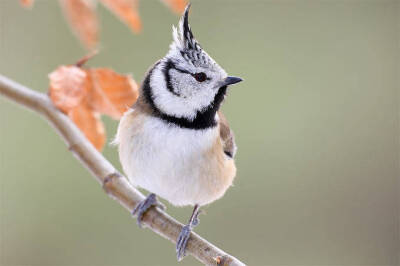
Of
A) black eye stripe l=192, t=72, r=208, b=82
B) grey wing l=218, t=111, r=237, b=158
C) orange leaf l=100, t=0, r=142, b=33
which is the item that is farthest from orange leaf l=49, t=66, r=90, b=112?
grey wing l=218, t=111, r=237, b=158

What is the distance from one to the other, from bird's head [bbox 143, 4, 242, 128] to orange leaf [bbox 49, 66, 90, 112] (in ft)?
0.70

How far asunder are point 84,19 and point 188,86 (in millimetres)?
317

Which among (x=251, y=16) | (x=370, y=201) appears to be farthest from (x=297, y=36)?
(x=370, y=201)

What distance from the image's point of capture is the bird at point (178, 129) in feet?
4.57

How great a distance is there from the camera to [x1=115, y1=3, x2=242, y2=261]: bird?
1393 millimetres

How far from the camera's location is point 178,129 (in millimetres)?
1404

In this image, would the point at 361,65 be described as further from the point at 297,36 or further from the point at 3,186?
the point at 3,186

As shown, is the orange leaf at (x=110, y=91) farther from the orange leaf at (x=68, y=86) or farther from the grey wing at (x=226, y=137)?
the grey wing at (x=226, y=137)

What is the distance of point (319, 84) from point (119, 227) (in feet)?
4.80

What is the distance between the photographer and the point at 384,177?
3234 mm

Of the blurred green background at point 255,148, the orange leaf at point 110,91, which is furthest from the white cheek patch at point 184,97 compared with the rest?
the blurred green background at point 255,148

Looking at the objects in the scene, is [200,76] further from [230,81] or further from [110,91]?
[110,91]

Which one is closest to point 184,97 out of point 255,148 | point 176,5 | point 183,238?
point 176,5

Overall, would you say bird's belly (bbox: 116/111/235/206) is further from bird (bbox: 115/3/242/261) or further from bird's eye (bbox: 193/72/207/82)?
bird's eye (bbox: 193/72/207/82)
